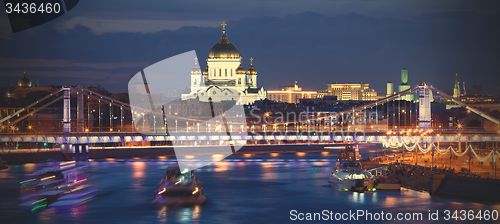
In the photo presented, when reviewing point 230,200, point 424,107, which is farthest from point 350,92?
point 230,200

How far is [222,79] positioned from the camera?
101 m

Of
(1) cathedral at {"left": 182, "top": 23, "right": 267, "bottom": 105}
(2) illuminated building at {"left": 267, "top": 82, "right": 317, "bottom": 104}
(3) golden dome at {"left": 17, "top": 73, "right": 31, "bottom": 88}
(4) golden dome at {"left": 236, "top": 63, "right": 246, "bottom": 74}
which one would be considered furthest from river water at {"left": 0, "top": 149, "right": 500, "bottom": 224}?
(2) illuminated building at {"left": 267, "top": 82, "right": 317, "bottom": 104}

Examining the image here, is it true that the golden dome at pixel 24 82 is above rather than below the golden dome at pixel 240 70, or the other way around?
below

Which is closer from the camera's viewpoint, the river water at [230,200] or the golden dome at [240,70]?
the river water at [230,200]

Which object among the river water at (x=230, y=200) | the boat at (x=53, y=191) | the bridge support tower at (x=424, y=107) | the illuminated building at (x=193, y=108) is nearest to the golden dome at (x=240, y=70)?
the illuminated building at (x=193, y=108)

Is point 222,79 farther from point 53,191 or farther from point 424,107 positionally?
point 53,191

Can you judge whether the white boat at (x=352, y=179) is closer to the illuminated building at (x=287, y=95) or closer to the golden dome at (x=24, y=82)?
the golden dome at (x=24, y=82)

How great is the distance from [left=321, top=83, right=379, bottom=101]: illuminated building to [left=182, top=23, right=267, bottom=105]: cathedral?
85984 millimetres

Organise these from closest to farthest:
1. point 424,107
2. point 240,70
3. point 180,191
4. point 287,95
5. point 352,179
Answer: point 180,191 → point 352,179 → point 424,107 → point 240,70 → point 287,95

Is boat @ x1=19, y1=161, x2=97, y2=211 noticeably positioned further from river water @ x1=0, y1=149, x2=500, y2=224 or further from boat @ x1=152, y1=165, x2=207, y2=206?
boat @ x1=152, y1=165, x2=207, y2=206

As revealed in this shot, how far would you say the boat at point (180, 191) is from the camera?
3021cm

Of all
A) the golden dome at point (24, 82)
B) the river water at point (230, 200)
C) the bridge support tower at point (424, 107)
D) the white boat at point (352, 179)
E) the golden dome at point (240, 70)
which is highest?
the golden dome at point (240, 70)

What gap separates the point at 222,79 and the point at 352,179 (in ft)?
223

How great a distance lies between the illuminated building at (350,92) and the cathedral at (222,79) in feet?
282
